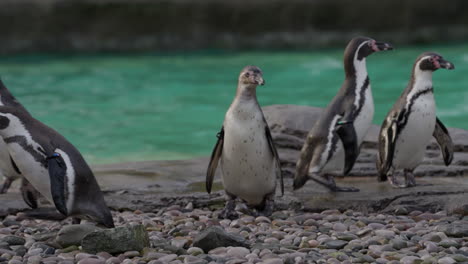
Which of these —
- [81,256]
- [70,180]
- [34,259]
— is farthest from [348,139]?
[34,259]

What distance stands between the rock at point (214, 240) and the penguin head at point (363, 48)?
6.82ft

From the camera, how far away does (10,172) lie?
17.6 feet

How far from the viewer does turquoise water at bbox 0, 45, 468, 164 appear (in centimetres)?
973

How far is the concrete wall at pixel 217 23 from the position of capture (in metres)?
17.6

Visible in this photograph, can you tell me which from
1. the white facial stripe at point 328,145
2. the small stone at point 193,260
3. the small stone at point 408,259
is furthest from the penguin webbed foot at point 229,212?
the small stone at point 408,259

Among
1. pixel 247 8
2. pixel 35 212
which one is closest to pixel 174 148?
pixel 35 212

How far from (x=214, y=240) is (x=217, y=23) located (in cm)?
1440

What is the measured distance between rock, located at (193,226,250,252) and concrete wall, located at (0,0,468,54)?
13927mm

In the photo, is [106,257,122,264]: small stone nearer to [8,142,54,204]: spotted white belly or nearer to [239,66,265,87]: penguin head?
[8,142,54,204]: spotted white belly

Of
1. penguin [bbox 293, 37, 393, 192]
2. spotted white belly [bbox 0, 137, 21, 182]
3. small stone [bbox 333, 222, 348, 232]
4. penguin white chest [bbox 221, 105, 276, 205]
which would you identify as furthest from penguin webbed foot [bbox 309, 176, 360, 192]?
spotted white belly [bbox 0, 137, 21, 182]

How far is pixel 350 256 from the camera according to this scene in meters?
3.82

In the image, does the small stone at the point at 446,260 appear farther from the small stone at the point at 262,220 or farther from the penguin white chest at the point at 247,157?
the penguin white chest at the point at 247,157

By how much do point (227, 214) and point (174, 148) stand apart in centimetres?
405

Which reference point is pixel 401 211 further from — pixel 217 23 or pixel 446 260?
pixel 217 23
